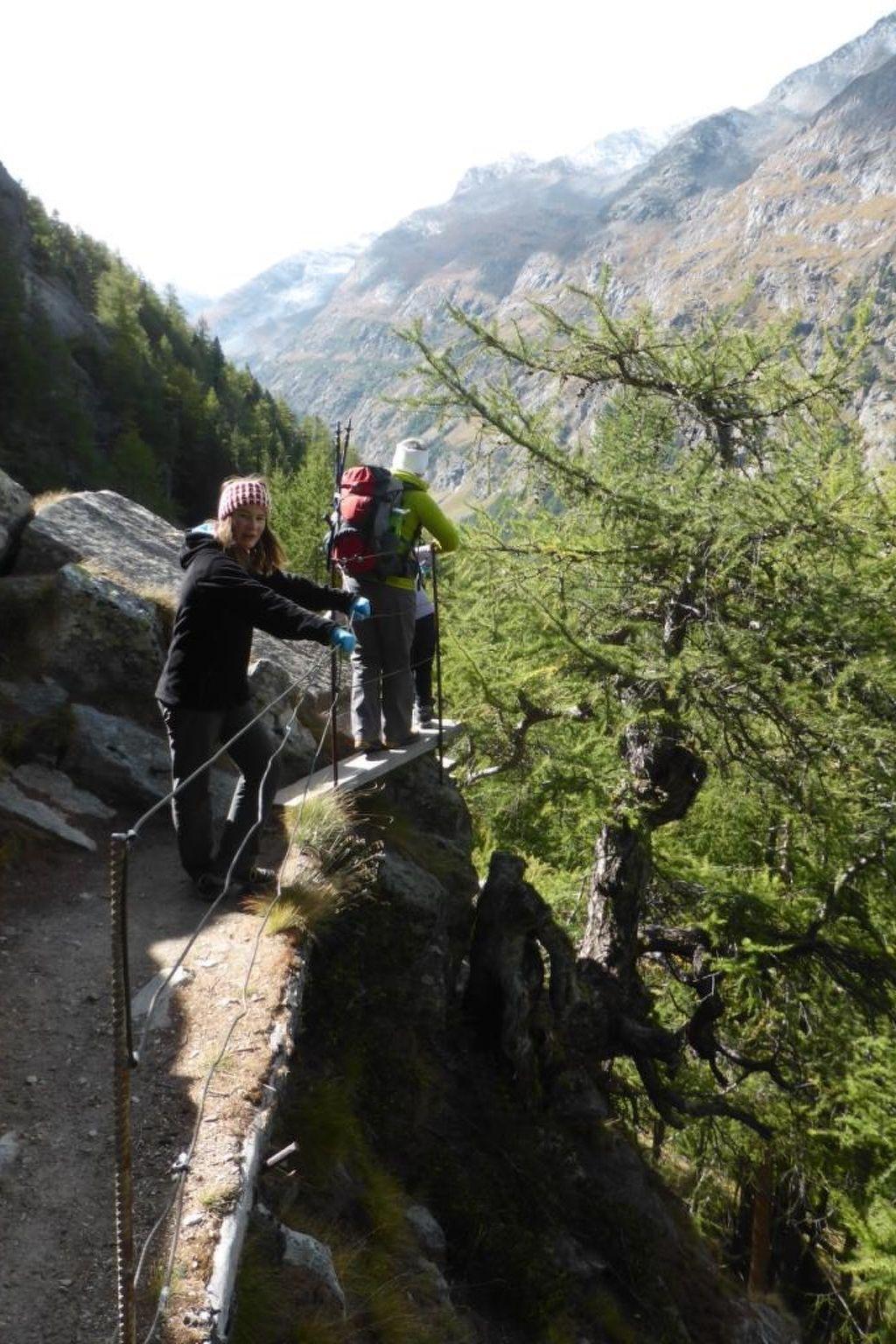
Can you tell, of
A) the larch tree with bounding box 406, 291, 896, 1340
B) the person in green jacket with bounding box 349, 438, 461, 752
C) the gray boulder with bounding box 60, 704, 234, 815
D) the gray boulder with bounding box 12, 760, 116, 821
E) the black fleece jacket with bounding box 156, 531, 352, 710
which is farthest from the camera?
the gray boulder with bounding box 60, 704, 234, 815

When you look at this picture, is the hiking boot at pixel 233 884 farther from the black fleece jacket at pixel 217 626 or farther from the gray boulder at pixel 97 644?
the gray boulder at pixel 97 644

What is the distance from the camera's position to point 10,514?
9.70 metres

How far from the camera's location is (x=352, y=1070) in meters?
6.58

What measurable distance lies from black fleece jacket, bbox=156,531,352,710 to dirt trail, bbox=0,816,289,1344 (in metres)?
1.67

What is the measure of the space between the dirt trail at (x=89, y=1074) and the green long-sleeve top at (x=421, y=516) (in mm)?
3468

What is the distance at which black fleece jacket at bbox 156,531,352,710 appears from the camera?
6.04 metres

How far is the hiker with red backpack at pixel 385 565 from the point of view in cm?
796

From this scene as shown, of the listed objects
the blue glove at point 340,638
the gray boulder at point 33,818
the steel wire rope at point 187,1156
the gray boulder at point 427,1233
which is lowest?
the gray boulder at point 427,1233

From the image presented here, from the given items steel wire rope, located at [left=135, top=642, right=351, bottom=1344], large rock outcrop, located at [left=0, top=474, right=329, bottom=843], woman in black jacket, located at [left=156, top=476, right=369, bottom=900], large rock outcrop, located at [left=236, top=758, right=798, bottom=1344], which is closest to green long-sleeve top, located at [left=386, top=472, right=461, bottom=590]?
woman in black jacket, located at [left=156, top=476, right=369, bottom=900]

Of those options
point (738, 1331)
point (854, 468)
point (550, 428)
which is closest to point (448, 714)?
point (550, 428)

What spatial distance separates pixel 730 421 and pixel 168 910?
22.4 ft

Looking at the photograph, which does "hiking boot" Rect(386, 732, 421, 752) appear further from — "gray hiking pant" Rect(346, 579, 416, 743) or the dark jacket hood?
the dark jacket hood

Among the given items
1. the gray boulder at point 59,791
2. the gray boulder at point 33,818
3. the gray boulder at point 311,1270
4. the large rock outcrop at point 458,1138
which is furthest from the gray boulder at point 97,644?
the gray boulder at point 311,1270

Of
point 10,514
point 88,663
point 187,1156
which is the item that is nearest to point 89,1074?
point 187,1156
